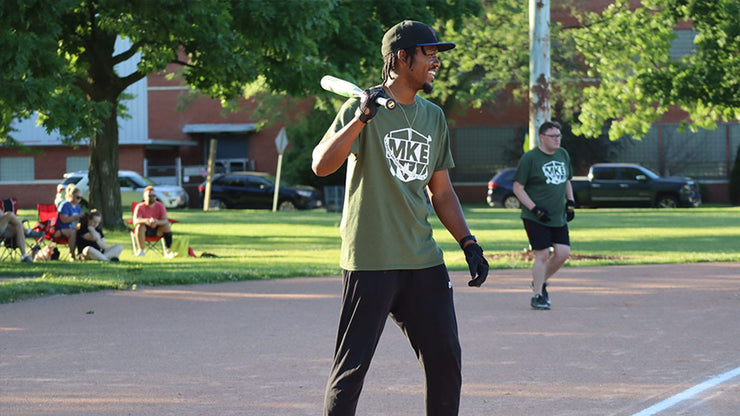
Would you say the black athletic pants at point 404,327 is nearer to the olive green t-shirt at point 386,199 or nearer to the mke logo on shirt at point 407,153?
the olive green t-shirt at point 386,199

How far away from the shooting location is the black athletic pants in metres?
4.29

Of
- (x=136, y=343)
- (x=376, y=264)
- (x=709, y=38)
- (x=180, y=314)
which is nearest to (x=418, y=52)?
(x=376, y=264)

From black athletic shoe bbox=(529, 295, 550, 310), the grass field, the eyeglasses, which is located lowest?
the grass field

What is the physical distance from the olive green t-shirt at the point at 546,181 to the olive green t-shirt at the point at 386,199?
228 inches

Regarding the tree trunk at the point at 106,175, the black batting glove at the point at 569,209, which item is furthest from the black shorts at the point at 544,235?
the tree trunk at the point at 106,175

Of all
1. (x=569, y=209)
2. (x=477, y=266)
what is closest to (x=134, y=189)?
(x=569, y=209)

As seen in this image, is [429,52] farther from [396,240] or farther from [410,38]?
[396,240]

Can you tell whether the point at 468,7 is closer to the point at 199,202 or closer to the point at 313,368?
the point at 313,368

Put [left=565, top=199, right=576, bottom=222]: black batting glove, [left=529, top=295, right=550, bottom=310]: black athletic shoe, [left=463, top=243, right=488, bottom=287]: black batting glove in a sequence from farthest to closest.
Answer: [left=565, top=199, right=576, bottom=222]: black batting glove, [left=529, top=295, right=550, bottom=310]: black athletic shoe, [left=463, top=243, right=488, bottom=287]: black batting glove

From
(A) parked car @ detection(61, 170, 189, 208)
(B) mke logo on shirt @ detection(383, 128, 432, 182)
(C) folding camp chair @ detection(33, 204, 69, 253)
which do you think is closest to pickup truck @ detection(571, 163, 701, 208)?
(A) parked car @ detection(61, 170, 189, 208)

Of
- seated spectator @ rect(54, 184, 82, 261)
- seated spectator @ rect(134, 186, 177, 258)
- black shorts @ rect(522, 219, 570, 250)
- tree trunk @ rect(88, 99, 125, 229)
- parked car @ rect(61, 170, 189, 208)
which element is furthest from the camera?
parked car @ rect(61, 170, 189, 208)

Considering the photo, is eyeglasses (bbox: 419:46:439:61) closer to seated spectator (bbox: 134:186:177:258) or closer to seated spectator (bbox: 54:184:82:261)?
seated spectator (bbox: 54:184:82:261)

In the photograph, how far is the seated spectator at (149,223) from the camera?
18.2 metres

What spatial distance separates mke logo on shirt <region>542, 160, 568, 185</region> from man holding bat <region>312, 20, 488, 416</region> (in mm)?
5807
